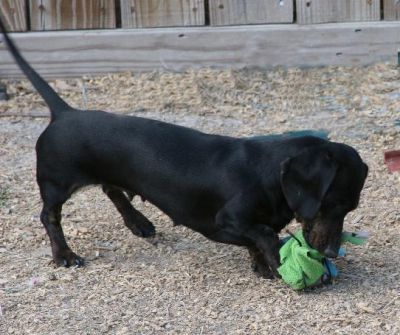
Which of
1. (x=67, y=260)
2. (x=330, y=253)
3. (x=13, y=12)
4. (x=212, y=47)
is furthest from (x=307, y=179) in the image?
(x=13, y=12)

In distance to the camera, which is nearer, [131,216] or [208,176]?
[208,176]

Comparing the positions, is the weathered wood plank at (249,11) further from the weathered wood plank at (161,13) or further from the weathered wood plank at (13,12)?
the weathered wood plank at (13,12)

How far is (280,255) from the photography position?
4.98 metres

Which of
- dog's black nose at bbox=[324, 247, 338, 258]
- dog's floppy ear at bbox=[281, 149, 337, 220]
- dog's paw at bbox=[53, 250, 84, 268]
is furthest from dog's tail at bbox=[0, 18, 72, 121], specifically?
dog's black nose at bbox=[324, 247, 338, 258]

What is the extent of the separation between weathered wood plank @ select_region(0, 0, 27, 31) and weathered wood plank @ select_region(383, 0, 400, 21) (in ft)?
8.55

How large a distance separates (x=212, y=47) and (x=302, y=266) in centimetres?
302

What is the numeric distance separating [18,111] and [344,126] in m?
2.28

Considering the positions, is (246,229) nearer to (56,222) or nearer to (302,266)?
(302,266)

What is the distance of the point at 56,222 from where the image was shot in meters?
5.37

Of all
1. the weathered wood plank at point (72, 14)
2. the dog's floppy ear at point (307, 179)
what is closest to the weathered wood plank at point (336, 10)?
the weathered wood plank at point (72, 14)

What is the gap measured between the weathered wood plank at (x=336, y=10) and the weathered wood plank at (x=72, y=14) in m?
1.39

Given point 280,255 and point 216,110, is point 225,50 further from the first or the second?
point 280,255

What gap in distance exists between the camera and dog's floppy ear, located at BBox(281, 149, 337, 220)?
4.70 m

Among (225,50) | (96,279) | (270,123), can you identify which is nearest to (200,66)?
(225,50)
